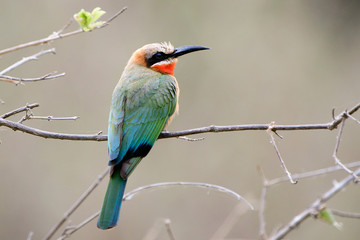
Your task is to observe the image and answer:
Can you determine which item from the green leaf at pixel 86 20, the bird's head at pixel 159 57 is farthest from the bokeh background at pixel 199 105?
the green leaf at pixel 86 20

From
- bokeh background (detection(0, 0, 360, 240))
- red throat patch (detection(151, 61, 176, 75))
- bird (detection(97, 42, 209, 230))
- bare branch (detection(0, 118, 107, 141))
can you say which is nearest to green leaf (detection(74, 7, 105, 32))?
bare branch (detection(0, 118, 107, 141))

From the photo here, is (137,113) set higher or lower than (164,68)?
lower

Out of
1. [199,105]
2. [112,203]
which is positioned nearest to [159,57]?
[112,203]

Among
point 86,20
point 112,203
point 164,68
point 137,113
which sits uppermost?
point 86,20

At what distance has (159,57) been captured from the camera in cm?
380

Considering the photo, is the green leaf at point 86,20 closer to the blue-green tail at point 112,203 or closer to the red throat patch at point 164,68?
the blue-green tail at point 112,203

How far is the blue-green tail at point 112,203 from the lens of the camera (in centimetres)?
286

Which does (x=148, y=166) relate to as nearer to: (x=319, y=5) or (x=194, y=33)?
(x=194, y=33)

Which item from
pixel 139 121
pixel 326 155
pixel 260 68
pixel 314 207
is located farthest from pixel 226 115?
pixel 314 207

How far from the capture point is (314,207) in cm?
218

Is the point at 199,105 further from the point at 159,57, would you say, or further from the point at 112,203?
the point at 112,203

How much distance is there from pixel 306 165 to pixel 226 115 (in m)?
0.88

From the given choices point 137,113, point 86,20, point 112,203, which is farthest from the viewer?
point 137,113

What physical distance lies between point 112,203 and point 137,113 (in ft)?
2.17
